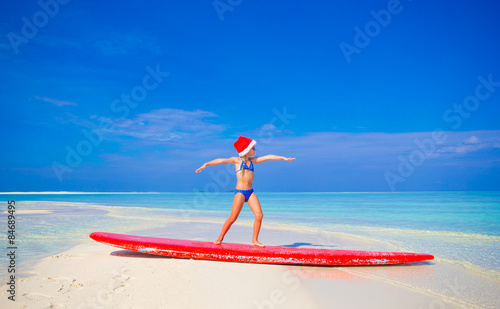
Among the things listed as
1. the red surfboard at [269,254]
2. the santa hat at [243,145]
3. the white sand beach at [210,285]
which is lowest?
the white sand beach at [210,285]

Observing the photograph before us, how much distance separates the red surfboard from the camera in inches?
218

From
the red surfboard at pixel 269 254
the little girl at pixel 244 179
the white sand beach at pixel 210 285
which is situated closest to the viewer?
the white sand beach at pixel 210 285

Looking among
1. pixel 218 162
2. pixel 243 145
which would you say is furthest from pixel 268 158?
pixel 218 162

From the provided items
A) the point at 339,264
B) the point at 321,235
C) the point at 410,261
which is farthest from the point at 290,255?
the point at 321,235

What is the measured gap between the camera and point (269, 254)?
562cm

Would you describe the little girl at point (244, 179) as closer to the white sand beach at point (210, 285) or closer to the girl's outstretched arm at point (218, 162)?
the girl's outstretched arm at point (218, 162)

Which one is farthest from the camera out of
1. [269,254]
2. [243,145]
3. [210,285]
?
[243,145]

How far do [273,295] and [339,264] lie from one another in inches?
73.6

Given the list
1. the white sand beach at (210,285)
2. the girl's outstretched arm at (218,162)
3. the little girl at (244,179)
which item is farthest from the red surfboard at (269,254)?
the girl's outstretched arm at (218,162)

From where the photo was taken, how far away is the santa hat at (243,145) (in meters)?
6.18

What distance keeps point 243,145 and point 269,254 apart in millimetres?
1938

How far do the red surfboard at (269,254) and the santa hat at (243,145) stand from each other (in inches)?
→ 65.5

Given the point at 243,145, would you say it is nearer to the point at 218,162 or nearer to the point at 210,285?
the point at 218,162

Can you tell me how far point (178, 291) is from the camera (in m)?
4.00
